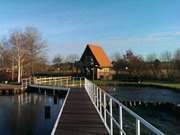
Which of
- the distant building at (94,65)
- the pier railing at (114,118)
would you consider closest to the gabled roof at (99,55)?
the distant building at (94,65)

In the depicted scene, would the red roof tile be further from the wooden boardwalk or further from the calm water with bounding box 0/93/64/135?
the wooden boardwalk

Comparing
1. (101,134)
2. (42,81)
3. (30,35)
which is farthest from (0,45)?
(101,134)

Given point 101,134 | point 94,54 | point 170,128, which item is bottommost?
point 170,128

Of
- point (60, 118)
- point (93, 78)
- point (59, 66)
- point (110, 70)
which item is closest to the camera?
point (60, 118)

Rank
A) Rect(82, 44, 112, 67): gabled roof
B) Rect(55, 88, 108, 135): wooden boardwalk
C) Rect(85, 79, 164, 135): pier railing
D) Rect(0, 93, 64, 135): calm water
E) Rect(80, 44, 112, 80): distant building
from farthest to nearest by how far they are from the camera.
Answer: Rect(82, 44, 112, 67): gabled roof
Rect(80, 44, 112, 80): distant building
Rect(0, 93, 64, 135): calm water
Rect(55, 88, 108, 135): wooden boardwalk
Rect(85, 79, 164, 135): pier railing

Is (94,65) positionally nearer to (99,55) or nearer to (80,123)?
(99,55)

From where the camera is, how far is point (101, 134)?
30.8ft

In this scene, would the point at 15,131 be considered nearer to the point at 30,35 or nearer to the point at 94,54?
the point at 30,35

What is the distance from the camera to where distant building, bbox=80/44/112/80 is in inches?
2375

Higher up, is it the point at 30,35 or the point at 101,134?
the point at 30,35

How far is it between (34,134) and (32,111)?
27.3ft

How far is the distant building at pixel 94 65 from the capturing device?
6031 cm

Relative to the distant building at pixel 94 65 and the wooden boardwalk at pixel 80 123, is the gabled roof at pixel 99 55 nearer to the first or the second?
the distant building at pixel 94 65

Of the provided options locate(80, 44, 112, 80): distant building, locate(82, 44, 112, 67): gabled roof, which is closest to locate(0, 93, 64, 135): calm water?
locate(80, 44, 112, 80): distant building
